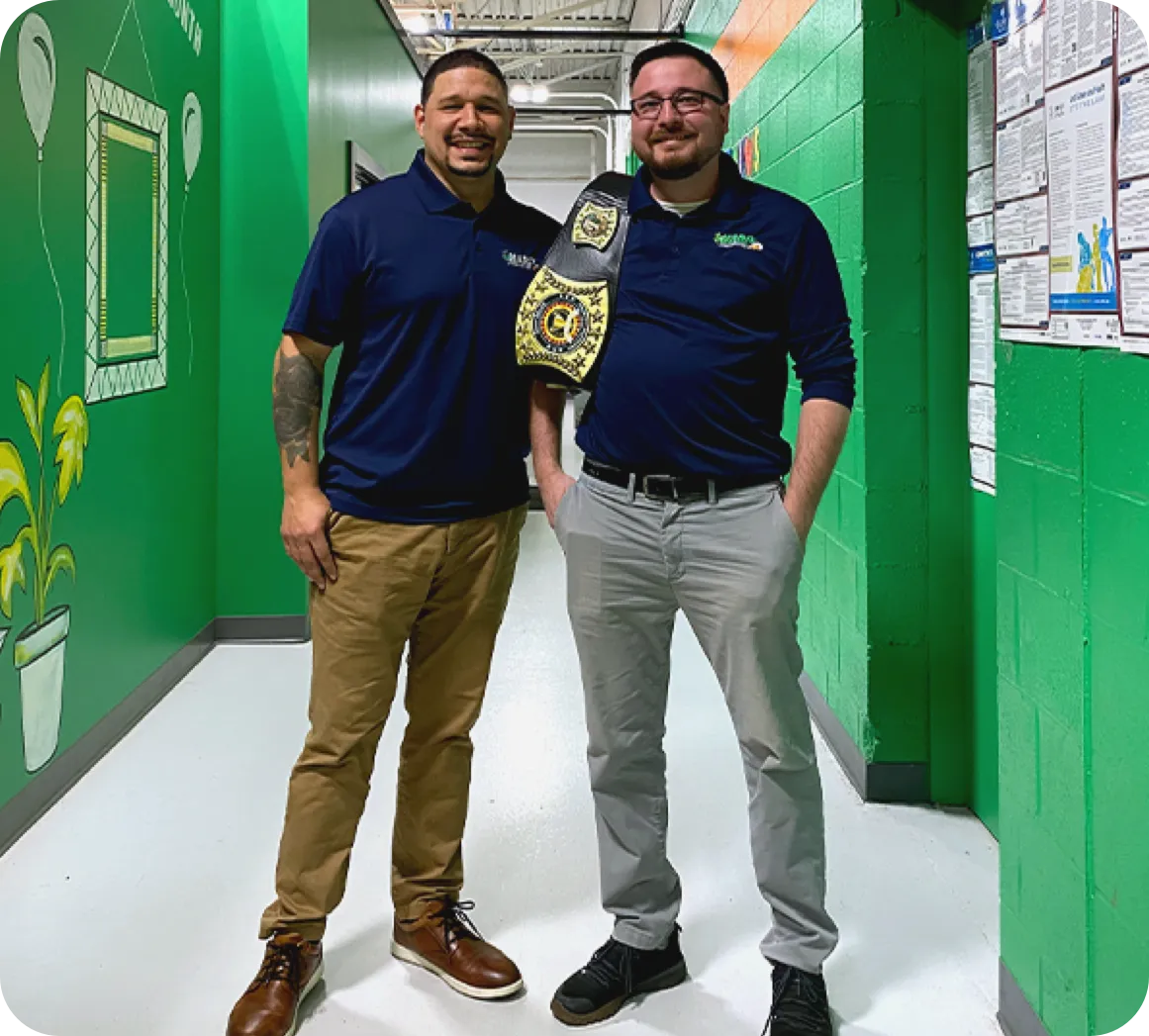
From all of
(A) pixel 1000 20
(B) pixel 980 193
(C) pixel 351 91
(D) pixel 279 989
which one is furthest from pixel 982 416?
(C) pixel 351 91

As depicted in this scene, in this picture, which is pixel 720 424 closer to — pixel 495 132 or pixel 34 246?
pixel 495 132

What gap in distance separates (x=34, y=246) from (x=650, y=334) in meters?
1.79

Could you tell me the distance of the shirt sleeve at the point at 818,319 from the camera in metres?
1.74

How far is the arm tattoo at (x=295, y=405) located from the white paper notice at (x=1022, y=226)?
1230 millimetres

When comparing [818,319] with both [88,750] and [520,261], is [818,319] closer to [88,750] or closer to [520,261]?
[520,261]

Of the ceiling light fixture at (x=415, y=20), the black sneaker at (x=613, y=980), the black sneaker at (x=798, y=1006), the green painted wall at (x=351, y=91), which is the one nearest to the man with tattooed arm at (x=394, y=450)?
the black sneaker at (x=613, y=980)

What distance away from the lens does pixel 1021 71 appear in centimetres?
181

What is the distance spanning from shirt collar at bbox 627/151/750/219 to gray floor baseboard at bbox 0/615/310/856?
202cm

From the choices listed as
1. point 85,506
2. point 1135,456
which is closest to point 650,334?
point 1135,456

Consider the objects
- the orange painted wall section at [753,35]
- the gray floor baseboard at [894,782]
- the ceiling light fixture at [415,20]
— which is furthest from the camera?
the ceiling light fixture at [415,20]

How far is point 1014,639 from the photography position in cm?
176

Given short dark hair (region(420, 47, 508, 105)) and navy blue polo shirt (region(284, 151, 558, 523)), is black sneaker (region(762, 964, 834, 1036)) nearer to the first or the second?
navy blue polo shirt (region(284, 151, 558, 523))

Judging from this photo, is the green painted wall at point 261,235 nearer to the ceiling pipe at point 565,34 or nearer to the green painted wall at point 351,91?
the green painted wall at point 351,91

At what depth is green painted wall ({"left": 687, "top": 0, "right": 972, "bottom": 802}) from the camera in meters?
2.63
